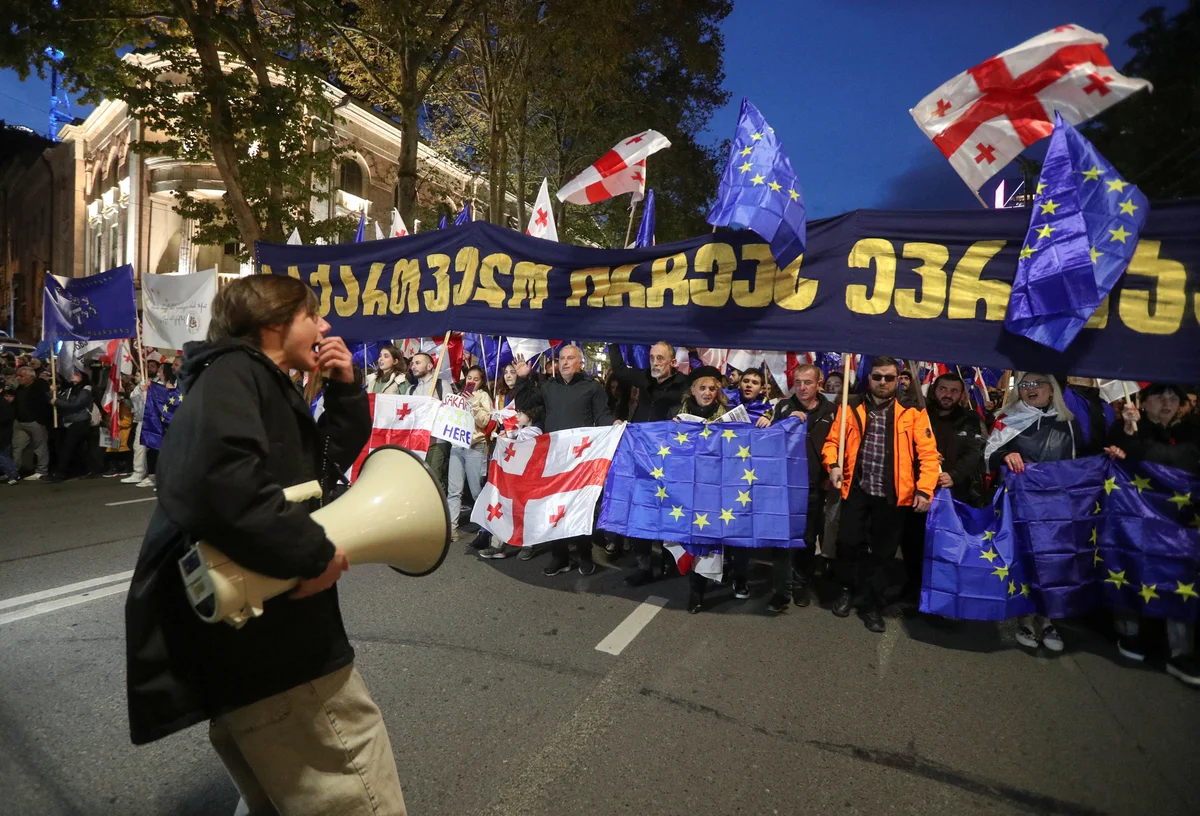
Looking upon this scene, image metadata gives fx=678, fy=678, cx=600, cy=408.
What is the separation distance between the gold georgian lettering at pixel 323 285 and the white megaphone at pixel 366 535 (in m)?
5.52

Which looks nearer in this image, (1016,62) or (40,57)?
(1016,62)

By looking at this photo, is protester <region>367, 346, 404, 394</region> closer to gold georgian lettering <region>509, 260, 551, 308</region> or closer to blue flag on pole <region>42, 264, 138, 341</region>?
gold georgian lettering <region>509, 260, 551, 308</region>

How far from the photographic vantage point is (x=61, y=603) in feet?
14.9

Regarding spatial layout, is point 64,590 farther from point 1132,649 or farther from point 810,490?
point 1132,649

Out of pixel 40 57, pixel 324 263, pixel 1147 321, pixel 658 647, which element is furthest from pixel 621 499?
pixel 40 57

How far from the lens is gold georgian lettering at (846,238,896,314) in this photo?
454 cm

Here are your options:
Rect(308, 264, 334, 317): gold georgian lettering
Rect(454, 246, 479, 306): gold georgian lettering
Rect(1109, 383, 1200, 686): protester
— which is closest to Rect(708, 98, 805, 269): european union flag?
Rect(454, 246, 479, 306): gold georgian lettering

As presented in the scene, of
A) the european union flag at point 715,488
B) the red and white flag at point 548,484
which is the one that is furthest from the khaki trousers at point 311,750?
the red and white flag at point 548,484

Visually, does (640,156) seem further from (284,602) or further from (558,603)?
(284,602)

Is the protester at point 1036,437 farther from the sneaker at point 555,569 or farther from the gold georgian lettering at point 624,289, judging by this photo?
the sneaker at point 555,569

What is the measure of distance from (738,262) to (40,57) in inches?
420

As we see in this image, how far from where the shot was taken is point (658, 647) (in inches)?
163

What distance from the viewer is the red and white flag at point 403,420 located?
21.6 feet

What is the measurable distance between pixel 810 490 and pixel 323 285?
512 centimetres
